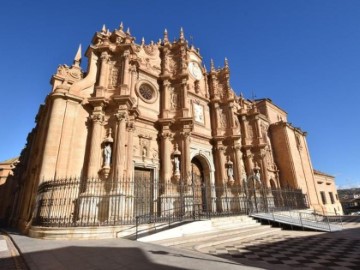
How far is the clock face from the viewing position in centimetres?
2087

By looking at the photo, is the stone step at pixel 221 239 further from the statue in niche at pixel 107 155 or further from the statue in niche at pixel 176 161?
the statue in niche at pixel 107 155

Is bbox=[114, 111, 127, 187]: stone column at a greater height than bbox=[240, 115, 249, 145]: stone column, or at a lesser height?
lesser

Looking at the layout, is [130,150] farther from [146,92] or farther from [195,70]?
[195,70]

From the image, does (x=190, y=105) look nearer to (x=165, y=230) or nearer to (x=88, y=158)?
(x=88, y=158)

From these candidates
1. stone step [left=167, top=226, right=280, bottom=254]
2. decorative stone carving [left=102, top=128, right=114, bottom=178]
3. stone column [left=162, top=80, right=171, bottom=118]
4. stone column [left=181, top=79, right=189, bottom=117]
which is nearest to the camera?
stone step [left=167, top=226, right=280, bottom=254]

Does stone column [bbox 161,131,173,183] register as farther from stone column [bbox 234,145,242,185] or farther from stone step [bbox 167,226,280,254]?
stone column [bbox 234,145,242,185]

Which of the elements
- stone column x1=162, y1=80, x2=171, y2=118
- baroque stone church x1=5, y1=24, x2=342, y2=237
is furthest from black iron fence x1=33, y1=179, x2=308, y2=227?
stone column x1=162, y1=80, x2=171, y2=118

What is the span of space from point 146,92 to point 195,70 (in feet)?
23.3

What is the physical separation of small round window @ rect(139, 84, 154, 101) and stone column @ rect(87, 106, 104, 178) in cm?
431

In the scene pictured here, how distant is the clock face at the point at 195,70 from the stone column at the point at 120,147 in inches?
416

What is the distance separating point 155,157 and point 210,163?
17.8 feet

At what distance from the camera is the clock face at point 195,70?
20.9 m

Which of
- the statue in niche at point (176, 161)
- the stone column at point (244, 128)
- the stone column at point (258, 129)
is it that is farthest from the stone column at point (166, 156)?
the stone column at point (258, 129)

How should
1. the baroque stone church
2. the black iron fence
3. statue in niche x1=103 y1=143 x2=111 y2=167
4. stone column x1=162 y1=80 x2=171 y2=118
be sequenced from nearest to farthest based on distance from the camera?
the black iron fence
the baroque stone church
statue in niche x1=103 y1=143 x2=111 y2=167
stone column x1=162 y1=80 x2=171 y2=118
